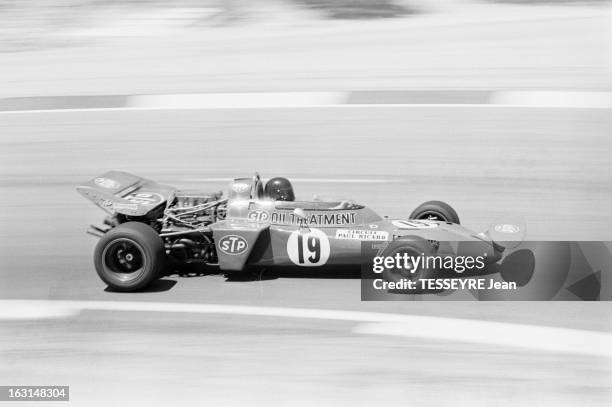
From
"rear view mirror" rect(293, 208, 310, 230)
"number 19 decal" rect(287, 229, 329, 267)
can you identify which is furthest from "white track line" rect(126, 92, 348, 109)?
"number 19 decal" rect(287, 229, 329, 267)

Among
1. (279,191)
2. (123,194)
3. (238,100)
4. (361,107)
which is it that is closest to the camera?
(279,191)

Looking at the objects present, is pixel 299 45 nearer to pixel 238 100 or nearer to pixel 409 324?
pixel 238 100

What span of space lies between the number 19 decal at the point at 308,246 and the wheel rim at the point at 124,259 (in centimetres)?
148

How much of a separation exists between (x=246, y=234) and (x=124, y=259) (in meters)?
1.27

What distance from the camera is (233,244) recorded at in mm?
8852

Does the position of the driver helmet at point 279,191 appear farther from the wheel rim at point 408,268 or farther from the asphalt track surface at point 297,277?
the wheel rim at point 408,268

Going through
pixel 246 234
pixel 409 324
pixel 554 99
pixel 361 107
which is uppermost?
pixel 554 99

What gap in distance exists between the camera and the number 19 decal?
884cm

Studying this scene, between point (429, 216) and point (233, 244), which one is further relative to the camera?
point (429, 216)

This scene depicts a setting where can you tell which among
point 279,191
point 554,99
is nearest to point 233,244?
point 279,191

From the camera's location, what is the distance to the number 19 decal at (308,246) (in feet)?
29.0

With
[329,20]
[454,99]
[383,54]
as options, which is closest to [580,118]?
[454,99]

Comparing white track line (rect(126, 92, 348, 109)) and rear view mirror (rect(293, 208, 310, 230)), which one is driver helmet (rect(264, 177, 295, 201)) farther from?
white track line (rect(126, 92, 348, 109))

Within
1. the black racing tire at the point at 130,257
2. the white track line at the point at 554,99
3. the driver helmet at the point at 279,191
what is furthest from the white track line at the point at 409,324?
the white track line at the point at 554,99
